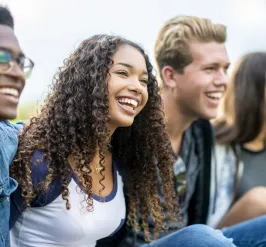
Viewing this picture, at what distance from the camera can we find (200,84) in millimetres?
3314

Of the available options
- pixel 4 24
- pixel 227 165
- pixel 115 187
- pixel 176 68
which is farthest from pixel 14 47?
pixel 227 165

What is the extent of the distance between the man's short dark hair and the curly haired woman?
0.41m

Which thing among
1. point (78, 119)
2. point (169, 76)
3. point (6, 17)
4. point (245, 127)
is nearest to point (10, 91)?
point (6, 17)

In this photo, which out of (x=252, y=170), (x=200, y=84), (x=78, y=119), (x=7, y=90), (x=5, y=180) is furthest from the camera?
(x=252, y=170)

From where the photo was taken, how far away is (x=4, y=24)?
81.4 inches

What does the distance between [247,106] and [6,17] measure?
2100 mm

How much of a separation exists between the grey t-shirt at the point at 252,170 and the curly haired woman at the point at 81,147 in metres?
1.24

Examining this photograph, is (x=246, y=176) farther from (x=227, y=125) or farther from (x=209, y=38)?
(x=209, y=38)

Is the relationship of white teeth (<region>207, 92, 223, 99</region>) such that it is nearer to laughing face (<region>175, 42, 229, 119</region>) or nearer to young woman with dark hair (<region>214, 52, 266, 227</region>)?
laughing face (<region>175, 42, 229, 119</region>)

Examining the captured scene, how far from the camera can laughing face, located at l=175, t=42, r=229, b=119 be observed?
3332 mm

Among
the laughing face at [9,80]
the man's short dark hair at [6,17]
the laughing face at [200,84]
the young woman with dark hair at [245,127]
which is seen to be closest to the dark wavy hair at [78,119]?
the laughing face at [9,80]

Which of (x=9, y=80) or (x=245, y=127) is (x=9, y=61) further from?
(x=245, y=127)

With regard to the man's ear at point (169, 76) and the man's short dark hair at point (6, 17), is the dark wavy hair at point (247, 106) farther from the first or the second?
the man's short dark hair at point (6, 17)

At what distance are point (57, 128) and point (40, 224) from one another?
1.24 feet
